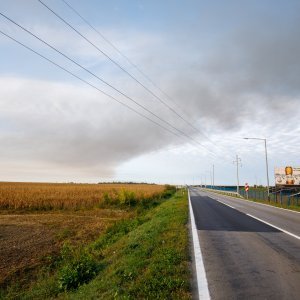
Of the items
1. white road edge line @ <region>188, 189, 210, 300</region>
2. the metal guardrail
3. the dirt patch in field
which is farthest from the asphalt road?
the metal guardrail

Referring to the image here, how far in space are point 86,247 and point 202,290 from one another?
8.81 m

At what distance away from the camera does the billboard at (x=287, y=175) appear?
6412 centimetres

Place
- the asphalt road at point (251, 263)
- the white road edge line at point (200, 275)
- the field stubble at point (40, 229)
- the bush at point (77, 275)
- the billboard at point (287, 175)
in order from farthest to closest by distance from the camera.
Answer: the billboard at point (287, 175)
the field stubble at point (40, 229)
the bush at point (77, 275)
the asphalt road at point (251, 263)
the white road edge line at point (200, 275)

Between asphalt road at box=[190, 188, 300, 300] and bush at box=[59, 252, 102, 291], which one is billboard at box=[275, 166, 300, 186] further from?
bush at box=[59, 252, 102, 291]

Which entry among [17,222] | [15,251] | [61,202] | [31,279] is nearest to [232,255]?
[31,279]

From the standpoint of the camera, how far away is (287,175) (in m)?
64.6

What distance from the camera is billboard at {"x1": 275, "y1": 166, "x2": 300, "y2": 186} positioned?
6412 cm

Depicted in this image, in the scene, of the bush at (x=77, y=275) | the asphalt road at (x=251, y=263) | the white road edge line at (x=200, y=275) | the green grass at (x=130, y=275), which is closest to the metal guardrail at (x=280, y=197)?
the asphalt road at (x=251, y=263)

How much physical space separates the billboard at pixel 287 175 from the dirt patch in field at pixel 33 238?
49.3 meters

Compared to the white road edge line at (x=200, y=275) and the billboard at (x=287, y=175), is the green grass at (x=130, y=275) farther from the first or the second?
the billboard at (x=287, y=175)

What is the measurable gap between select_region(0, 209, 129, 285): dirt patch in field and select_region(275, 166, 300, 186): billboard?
162ft

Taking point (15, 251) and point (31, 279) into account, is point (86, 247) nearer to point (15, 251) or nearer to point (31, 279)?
point (15, 251)

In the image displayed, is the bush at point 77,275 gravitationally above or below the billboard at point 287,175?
below

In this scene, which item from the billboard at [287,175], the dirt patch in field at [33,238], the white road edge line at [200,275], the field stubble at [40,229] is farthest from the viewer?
the billboard at [287,175]
